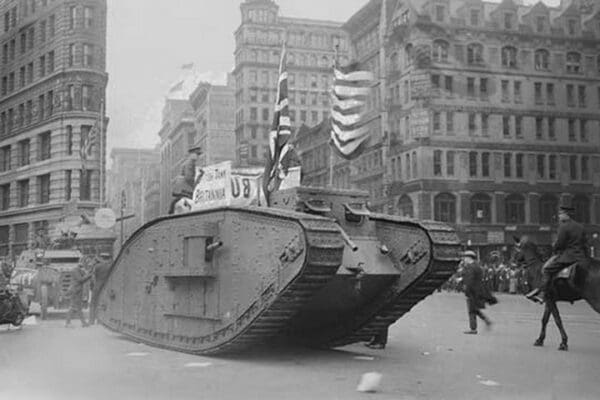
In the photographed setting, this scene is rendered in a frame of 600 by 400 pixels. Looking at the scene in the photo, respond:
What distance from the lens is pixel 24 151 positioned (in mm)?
11109

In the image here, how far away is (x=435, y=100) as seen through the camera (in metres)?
20.1

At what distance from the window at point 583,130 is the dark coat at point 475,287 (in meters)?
6.82

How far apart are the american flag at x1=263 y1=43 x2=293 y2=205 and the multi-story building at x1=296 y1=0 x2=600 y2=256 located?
12.0ft

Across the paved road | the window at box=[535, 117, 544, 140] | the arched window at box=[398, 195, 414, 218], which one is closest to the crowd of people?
the arched window at box=[398, 195, 414, 218]

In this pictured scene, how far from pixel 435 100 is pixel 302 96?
420 centimetres

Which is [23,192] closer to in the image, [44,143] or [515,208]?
[44,143]

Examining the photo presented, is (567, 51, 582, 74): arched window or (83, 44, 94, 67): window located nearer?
(83, 44, 94, 67): window

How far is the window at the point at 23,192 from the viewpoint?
1080cm

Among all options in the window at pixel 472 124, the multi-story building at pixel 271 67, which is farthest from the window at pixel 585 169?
the multi-story building at pixel 271 67

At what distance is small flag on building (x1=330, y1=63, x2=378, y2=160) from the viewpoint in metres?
14.8

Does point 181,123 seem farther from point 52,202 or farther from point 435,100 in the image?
point 435,100

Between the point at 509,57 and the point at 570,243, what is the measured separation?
8.72 metres

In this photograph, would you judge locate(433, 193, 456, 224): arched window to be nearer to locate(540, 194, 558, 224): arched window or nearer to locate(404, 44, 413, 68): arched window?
locate(540, 194, 558, 224): arched window

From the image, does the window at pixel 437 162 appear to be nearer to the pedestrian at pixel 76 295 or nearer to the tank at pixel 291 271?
the pedestrian at pixel 76 295
